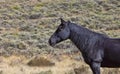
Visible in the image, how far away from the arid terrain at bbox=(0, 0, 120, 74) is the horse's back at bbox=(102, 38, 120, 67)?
8.26ft

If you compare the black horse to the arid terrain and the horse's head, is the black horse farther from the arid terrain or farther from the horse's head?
the arid terrain

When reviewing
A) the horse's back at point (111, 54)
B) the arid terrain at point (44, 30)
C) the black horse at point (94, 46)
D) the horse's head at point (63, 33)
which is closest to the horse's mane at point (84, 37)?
the black horse at point (94, 46)

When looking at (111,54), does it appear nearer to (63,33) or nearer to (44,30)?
(63,33)

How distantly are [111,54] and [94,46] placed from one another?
0.42 meters

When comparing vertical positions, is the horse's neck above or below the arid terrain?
above

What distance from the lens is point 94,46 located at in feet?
29.0

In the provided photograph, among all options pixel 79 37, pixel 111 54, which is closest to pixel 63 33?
pixel 79 37

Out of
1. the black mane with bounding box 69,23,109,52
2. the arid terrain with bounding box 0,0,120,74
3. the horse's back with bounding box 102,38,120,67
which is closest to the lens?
the horse's back with bounding box 102,38,120,67

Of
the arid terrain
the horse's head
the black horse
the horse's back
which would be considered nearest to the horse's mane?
the black horse

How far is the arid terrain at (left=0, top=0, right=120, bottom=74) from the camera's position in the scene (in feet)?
52.5

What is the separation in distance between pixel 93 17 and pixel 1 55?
19.4m

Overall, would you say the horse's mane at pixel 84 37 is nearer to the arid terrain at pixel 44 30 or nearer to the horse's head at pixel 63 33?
the horse's head at pixel 63 33

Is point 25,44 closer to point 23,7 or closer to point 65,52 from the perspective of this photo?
point 65,52

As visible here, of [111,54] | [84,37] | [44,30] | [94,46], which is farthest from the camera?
[44,30]
